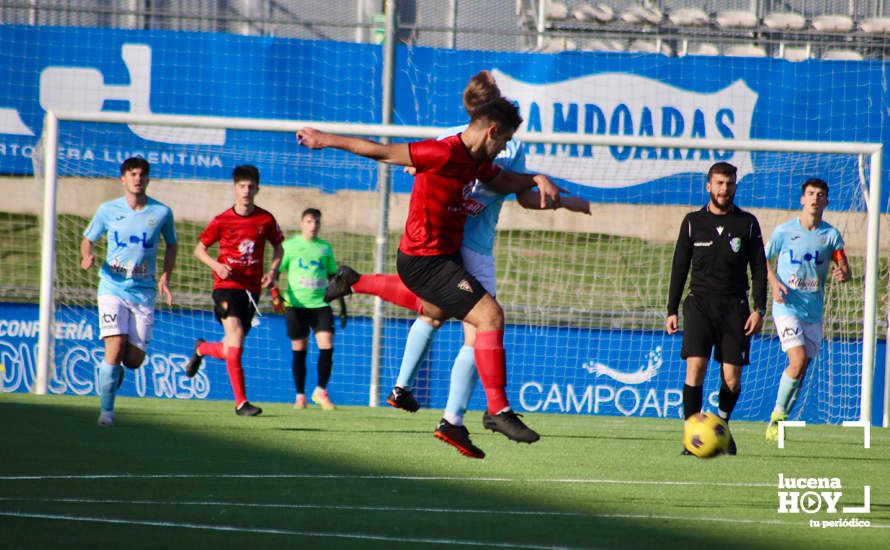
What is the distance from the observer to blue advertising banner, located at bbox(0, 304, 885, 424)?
43.8 feet

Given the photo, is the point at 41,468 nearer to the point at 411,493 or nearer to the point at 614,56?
the point at 411,493

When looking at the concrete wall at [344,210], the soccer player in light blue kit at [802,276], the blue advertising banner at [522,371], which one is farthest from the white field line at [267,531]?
the concrete wall at [344,210]

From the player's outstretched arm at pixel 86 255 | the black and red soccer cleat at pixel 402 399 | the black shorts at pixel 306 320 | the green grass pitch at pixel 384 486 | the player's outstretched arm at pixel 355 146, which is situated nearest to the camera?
the green grass pitch at pixel 384 486

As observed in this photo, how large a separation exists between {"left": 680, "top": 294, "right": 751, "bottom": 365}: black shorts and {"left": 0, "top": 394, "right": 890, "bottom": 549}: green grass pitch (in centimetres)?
80

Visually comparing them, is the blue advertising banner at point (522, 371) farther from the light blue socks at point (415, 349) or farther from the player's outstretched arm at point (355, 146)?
the player's outstretched arm at point (355, 146)

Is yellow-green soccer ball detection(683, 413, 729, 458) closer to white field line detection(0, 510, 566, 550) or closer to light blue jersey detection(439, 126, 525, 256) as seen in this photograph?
light blue jersey detection(439, 126, 525, 256)

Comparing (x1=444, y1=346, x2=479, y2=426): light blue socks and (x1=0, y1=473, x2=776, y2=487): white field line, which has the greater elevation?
(x1=444, y1=346, x2=479, y2=426): light blue socks

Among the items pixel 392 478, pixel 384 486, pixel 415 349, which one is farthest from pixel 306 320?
pixel 384 486

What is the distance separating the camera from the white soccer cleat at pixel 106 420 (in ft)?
32.9

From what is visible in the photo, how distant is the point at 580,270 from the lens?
14391 millimetres

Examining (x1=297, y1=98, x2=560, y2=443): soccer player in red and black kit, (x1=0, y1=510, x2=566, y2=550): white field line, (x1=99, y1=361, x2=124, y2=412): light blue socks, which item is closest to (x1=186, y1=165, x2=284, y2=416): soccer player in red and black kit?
(x1=99, y1=361, x2=124, y2=412): light blue socks

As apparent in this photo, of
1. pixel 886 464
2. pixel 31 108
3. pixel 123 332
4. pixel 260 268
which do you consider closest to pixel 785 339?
pixel 886 464

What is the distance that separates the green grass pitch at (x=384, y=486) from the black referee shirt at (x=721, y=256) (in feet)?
4.13

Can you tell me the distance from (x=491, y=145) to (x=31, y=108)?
27.5 feet
